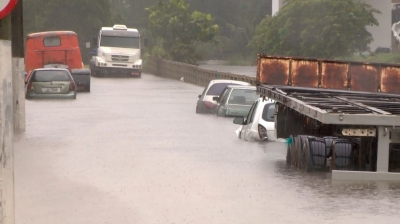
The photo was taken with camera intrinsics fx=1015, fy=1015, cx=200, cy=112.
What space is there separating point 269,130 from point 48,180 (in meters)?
7.02

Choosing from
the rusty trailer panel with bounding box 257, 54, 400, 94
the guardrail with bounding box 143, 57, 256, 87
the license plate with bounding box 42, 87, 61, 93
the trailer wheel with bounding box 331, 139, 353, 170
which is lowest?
the guardrail with bounding box 143, 57, 256, 87

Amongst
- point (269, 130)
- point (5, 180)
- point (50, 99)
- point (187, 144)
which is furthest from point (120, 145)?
point (50, 99)

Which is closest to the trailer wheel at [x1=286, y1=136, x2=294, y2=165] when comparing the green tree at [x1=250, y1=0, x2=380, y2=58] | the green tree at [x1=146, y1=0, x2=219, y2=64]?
the green tree at [x1=250, y1=0, x2=380, y2=58]

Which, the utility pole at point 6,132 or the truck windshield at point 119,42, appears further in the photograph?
the truck windshield at point 119,42

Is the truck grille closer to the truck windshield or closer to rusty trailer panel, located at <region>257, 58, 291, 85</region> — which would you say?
the truck windshield

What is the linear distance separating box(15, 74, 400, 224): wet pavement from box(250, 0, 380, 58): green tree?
24.6 m

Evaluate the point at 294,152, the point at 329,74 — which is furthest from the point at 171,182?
the point at 329,74

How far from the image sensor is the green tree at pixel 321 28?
51.3m

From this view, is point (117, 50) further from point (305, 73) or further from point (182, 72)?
point (305, 73)

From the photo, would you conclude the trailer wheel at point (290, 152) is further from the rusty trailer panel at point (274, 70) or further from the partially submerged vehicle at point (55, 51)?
the partially submerged vehicle at point (55, 51)

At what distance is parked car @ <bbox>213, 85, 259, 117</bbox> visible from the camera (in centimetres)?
2845

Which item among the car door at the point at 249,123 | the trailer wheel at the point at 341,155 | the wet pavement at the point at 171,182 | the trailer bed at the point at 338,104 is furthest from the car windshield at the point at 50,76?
the trailer wheel at the point at 341,155

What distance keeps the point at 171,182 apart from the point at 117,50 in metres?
44.0

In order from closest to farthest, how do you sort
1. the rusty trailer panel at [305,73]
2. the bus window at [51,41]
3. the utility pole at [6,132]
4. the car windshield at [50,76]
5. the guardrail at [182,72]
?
1. the utility pole at [6,132]
2. the rusty trailer panel at [305,73]
3. the car windshield at [50,76]
4. the guardrail at [182,72]
5. the bus window at [51,41]
